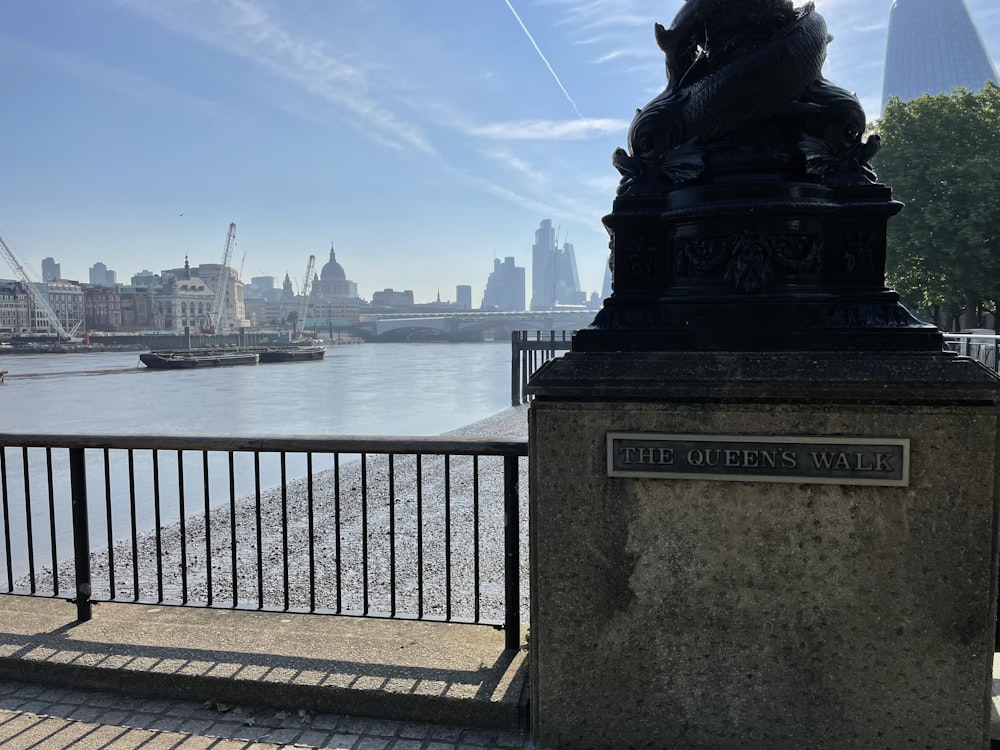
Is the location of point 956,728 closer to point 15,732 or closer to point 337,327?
point 15,732

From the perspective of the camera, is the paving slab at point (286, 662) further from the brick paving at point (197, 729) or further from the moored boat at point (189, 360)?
the moored boat at point (189, 360)

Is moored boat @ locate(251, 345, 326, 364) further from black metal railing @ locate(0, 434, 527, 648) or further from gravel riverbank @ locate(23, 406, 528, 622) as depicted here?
gravel riverbank @ locate(23, 406, 528, 622)

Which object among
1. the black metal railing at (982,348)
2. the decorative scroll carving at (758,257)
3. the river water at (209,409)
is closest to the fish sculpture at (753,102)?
the decorative scroll carving at (758,257)

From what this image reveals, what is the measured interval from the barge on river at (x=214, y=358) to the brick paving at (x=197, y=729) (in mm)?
75925

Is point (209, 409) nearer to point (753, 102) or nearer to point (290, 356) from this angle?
point (753, 102)

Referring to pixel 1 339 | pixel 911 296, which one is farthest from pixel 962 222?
pixel 1 339

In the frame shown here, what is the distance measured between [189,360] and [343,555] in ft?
235

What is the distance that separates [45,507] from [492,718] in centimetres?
1364

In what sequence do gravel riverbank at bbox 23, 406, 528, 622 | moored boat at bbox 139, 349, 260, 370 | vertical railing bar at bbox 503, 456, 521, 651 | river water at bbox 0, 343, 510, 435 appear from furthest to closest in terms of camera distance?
1. moored boat at bbox 139, 349, 260, 370
2. river water at bbox 0, 343, 510, 435
3. gravel riverbank at bbox 23, 406, 528, 622
4. vertical railing bar at bbox 503, 456, 521, 651

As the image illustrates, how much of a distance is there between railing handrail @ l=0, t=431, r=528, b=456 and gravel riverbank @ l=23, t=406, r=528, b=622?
112 cm

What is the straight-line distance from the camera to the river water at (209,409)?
15125 millimetres

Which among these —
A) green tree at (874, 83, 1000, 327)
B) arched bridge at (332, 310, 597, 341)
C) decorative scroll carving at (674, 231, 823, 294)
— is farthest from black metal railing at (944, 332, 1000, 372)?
arched bridge at (332, 310, 597, 341)

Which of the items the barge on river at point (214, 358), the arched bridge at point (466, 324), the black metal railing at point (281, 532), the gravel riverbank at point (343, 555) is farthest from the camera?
the arched bridge at point (466, 324)

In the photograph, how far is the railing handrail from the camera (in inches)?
147
